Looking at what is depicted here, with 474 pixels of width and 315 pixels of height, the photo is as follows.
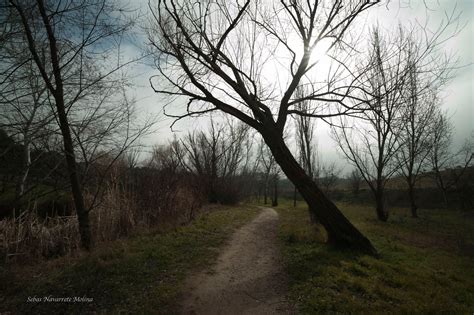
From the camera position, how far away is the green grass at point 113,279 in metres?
3.73

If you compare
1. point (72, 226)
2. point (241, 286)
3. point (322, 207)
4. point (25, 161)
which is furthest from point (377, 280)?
point (25, 161)

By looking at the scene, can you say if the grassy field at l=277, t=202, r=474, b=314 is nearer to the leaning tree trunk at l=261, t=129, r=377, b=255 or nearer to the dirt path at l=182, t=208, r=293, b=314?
the dirt path at l=182, t=208, r=293, b=314

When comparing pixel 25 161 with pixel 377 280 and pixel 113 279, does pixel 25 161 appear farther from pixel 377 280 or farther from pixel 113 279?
pixel 377 280

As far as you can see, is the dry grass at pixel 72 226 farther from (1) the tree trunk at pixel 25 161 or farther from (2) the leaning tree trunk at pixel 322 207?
(2) the leaning tree trunk at pixel 322 207

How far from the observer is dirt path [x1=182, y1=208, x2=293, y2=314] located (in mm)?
3902

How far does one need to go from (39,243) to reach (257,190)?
4863 centimetres

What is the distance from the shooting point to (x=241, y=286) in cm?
465

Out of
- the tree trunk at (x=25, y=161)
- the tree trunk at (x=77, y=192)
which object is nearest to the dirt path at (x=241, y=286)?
the tree trunk at (x=77, y=192)

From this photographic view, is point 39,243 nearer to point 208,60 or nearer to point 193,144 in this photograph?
point 208,60

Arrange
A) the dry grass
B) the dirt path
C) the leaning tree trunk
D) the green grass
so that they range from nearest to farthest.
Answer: the green grass → the dirt path → the dry grass → the leaning tree trunk

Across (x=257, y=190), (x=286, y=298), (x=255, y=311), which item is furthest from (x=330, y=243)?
(x=257, y=190)

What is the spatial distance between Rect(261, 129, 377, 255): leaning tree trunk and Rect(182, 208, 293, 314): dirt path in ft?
5.21

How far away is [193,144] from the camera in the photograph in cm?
2344

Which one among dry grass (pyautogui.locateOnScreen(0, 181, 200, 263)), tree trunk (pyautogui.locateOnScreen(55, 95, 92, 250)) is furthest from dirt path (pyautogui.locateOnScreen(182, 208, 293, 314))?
dry grass (pyautogui.locateOnScreen(0, 181, 200, 263))
